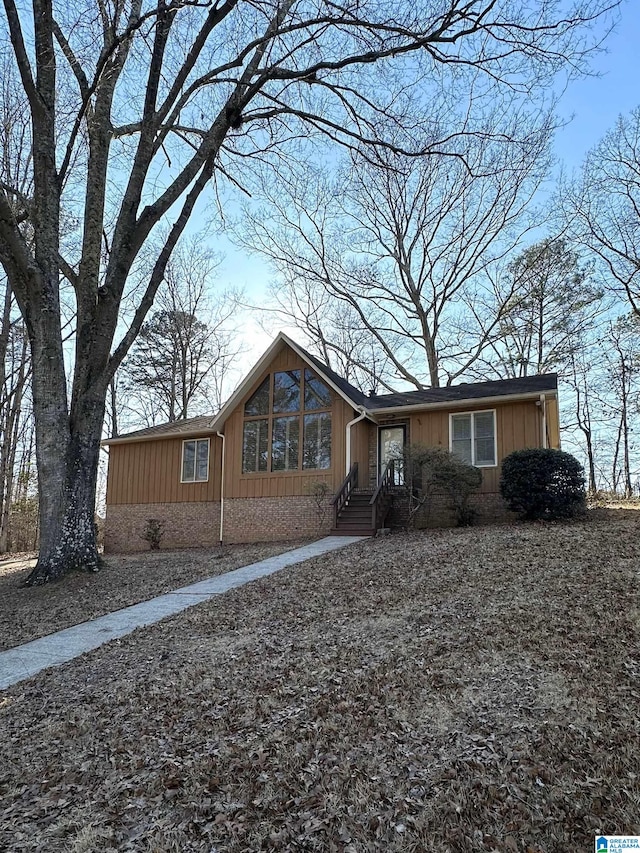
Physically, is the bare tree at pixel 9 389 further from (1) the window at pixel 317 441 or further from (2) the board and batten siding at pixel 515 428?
(2) the board and batten siding at pixel 515 428

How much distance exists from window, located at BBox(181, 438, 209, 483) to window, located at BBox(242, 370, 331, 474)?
5.93 ft

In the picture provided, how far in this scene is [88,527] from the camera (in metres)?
9.46

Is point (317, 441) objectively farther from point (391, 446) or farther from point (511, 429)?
point (511, 429)

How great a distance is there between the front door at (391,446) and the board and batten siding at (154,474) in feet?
15.7

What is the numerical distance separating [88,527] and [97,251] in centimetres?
481

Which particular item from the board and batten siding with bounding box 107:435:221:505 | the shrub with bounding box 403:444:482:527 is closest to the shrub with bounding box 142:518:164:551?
the board and batten siding with bounding box 107:435:221:505

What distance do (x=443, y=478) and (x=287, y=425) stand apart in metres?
4.46

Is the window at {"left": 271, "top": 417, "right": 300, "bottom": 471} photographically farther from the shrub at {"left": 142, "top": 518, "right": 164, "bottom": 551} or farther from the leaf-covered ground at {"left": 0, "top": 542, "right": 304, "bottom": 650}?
the shrub at {"left": 142, "top": 518, "right": 164, "bottom": 551}

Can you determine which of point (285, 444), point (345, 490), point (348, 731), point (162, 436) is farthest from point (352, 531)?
point (348, 731)

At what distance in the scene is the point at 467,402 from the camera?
42.4 ft

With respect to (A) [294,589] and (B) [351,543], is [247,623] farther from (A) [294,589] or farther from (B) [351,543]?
(B) [351,543]

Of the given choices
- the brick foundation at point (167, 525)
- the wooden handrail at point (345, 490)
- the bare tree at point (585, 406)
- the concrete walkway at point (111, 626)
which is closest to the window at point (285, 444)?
the wooden handrail at point (345, 490)

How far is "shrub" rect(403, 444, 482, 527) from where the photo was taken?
12039mm

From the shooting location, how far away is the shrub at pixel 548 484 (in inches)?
433
